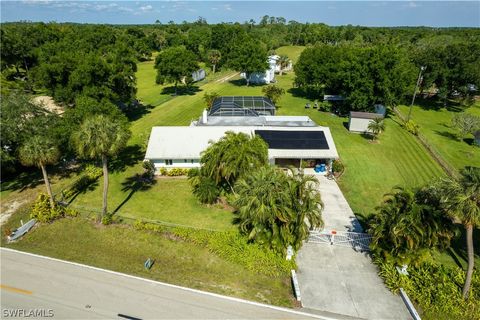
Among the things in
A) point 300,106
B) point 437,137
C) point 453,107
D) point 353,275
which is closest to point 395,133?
point 437,137

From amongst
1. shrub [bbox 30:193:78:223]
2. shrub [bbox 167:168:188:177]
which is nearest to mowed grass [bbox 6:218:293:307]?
shrub [bbox 30:193:78:223]

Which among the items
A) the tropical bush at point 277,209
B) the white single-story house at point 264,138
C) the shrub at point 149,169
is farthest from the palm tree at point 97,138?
the tropical bush at point 277,209

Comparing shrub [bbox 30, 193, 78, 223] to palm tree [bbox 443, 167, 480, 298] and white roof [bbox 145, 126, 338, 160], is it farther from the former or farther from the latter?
palm tree [bbox 443, 167, 480, 298]

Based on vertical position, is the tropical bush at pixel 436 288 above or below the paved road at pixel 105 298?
above

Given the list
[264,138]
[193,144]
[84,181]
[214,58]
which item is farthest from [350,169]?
[214,58]

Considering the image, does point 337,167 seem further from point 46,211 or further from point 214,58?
point 214,58

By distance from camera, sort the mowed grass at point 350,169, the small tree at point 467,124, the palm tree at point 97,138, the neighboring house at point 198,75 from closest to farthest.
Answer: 1. the palm tree at point 97,138
2. the mowed grass at point 350,169
3. the small tree at point 467,124
4. the neighboring house at point 198,75

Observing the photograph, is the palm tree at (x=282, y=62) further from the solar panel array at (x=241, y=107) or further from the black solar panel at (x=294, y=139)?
the black solar panel at (x=294, y=139)

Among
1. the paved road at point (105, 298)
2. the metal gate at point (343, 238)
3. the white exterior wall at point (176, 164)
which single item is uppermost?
the white exterior wall at point (176, 164)
